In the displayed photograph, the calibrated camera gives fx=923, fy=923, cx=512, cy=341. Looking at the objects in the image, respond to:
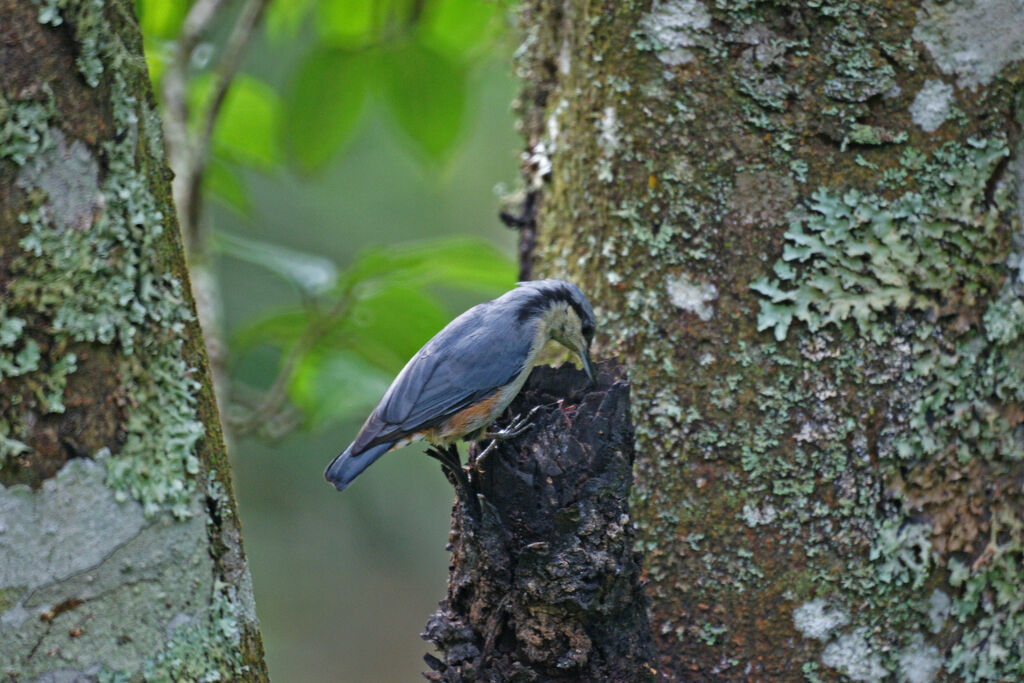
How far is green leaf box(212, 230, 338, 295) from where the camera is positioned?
2414mm

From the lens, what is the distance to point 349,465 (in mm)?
1924

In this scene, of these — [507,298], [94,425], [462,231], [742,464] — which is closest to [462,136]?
[507,298]

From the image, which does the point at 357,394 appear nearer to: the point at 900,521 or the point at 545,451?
the point at 545,451

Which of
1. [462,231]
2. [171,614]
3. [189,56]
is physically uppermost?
[462,231]

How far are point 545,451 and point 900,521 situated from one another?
0.72 meters

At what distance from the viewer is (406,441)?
81.6 inches

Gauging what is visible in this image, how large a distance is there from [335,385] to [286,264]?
36 centimetres

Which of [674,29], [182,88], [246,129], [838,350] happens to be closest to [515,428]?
[838,350]

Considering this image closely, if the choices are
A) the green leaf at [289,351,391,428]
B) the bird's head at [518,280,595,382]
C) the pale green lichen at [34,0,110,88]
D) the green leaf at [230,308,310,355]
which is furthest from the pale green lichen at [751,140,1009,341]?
the green leaf at [230,308,310,355]

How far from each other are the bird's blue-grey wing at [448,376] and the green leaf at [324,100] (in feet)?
2.40

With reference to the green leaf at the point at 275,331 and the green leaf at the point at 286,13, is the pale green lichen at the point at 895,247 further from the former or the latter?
the green leaf at the point at 286,13

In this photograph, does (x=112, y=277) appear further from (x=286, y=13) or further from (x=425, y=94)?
(x=286, y=13)

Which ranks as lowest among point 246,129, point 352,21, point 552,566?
point 552,566

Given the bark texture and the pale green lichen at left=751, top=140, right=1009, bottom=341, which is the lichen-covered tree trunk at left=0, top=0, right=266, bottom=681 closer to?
the bark texture
